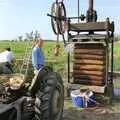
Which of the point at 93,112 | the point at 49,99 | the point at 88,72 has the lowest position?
the point at 93,112

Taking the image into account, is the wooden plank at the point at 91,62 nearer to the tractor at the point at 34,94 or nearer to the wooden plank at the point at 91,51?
the wooden plank at the point at 91,51

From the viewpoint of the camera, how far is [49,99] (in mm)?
7844

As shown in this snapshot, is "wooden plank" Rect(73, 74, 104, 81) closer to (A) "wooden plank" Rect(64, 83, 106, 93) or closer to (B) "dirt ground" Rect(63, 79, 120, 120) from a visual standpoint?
(A) "wooden plank" Rect(64, 83, 106, 93)

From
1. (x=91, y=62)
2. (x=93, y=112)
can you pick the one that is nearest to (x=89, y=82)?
(x=91, y=62)

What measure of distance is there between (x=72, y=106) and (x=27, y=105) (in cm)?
545

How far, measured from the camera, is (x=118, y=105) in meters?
13.6

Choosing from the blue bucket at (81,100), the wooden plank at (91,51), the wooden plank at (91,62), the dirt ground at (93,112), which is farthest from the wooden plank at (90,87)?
the wooden plank at (91,51)

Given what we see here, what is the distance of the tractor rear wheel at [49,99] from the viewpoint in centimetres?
781

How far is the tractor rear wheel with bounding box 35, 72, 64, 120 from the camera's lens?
7808 millimetres

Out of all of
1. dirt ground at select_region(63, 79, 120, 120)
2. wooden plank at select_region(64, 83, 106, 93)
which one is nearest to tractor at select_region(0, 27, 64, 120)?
dirt ground at select_region(63, 79, 120, 120)

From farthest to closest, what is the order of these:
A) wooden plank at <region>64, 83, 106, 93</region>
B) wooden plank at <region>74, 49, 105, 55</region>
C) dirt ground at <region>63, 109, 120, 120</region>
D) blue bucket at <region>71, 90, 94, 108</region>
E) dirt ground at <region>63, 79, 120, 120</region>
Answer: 1. wooden plank at <region>74, 49, 105, 55</region>
2. wooden plank at <region>64, 83, 106, 93</region>
3. blue bucket at <region>71, 90, 94, 108</region>
4. dirt ground at <region>63, 79, 120, 120</region>
5. dirt ground at <region>63, 109, 120, 120</region>

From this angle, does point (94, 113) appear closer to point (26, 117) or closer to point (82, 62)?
point (82, 62)

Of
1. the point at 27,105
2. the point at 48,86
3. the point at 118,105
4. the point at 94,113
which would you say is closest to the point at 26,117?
the point at 27,105

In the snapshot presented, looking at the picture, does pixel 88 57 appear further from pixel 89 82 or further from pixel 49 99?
pixel 49 99
